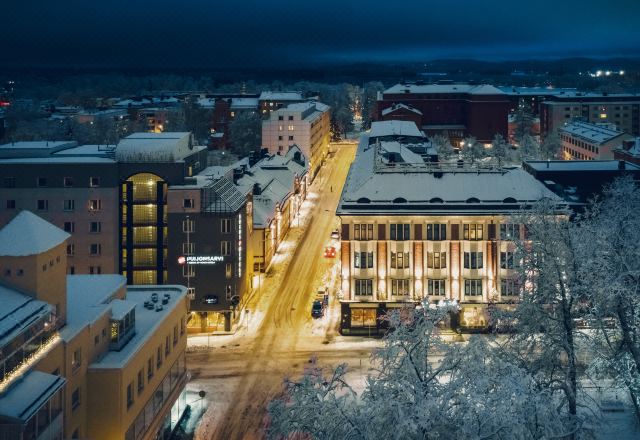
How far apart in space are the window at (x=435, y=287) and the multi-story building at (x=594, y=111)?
114982 mm

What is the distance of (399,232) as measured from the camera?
56.5 m

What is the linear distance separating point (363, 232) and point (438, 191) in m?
6.53

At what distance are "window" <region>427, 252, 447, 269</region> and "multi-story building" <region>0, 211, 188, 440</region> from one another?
71.5 feet

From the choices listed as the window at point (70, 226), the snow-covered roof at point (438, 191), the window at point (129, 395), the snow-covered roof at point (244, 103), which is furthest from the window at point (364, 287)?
the snow-covered roof at point (244, 103)

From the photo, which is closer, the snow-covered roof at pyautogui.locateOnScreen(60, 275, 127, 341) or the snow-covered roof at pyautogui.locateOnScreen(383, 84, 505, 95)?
the snow-covered roof at pyautogui.locateOnScreen(60, 275, 127, 341)

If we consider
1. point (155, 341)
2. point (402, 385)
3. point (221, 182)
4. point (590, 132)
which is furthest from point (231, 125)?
point (402, 385)

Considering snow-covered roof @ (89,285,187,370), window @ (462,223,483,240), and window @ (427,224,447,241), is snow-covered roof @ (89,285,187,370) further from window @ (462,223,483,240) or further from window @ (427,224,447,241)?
window @ (462,223,483,240)

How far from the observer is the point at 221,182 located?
6194 centimetres

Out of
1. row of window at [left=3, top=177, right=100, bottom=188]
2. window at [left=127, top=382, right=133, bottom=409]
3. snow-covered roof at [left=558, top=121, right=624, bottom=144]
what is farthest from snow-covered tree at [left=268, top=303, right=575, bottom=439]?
snow-covered roof at [left=558, top=121, right=624, bottom=144]

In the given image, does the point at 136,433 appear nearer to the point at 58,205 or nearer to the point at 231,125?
the point at 58,205

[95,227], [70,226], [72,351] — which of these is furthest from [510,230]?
[72,351]

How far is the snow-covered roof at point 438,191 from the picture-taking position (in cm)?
5628

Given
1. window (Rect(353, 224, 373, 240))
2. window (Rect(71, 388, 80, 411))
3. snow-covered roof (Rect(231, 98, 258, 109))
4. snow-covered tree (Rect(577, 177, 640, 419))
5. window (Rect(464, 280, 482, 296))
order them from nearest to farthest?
1. window (Rect(71, 388, 80, 411))
2. snow-covered tree (Rect(577, 177, 640, 419))
3. window (Rect(464, 280, 482, 296))
4. window (Rect(353, 224, 373, 240))
5. snow-covered roof (Rect(231, 98, 258, 109))

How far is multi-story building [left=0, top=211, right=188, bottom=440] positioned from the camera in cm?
2689
